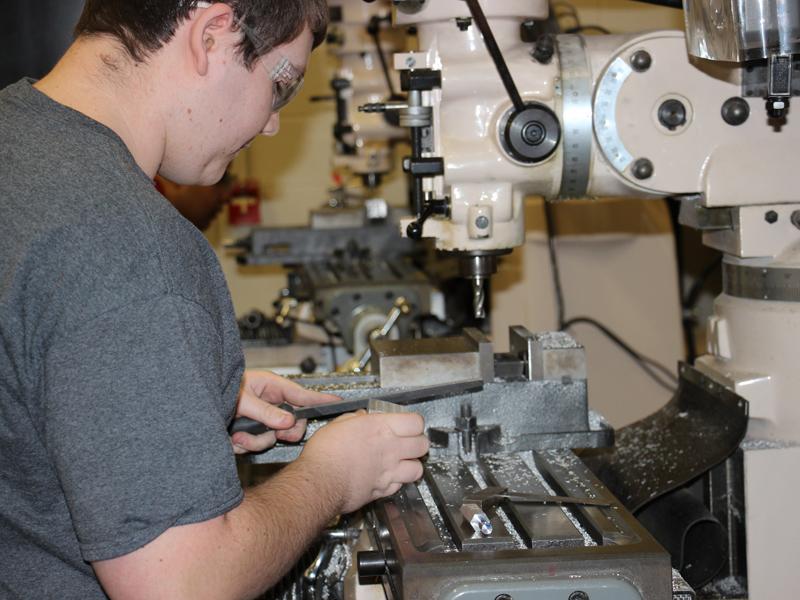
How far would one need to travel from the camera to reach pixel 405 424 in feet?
3.94

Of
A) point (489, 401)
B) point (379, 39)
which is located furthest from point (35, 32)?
point (489, 401)

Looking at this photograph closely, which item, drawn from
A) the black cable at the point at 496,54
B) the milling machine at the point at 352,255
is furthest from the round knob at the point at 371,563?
the milling machine at the point at 352,255

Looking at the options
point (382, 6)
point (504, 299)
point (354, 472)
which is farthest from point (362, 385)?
point (382, 6)

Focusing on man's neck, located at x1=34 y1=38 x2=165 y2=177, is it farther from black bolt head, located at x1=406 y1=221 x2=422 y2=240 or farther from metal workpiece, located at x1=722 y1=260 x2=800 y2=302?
metal workpiece, located at x1=722 y1=260 x2=800 y2=302

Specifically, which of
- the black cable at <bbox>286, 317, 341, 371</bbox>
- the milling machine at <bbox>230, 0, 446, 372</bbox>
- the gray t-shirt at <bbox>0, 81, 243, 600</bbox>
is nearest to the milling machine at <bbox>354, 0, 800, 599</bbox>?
the gray t-shirt at <bbox>0, 81, 243, 600</bbox>

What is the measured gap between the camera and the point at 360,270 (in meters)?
2.78

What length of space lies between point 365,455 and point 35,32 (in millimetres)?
1720

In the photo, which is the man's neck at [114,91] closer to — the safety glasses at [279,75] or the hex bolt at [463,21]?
the safety glasses at [279,75]

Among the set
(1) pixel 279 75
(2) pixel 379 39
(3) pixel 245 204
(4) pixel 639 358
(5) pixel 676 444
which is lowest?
(4) pixel 639 358

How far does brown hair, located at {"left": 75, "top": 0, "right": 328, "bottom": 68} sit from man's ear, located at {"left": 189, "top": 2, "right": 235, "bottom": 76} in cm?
1

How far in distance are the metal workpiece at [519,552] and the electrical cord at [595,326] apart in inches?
61.7

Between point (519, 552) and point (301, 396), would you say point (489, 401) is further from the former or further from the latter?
point (519, 552)

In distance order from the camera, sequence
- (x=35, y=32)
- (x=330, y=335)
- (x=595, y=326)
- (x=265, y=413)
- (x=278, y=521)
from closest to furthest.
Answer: (x=278, y=521) → (x=265, y=413) → (x=35, y=32) → (x=330, y=335) → (x=595, y=326)

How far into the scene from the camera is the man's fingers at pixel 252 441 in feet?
4.38
